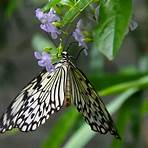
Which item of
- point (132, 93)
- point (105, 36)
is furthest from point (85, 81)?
point (132, 93)

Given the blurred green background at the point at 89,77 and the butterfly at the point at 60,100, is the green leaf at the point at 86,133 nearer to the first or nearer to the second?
the blurred green background at the point at 89,77

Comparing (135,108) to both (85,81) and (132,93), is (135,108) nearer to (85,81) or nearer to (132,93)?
(132,93)

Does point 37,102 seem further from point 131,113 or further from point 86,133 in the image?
point 131,113

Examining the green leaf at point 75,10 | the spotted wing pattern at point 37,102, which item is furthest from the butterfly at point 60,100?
the green leaf at point 75,10

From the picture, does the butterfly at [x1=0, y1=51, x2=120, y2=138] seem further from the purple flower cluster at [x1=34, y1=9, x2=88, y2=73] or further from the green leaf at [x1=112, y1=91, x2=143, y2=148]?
the green leaf at [x1=112, y1=91, x2=143, y2=148]

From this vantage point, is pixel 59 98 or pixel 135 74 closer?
pixel 59 98

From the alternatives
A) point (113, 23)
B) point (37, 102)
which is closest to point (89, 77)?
point (37, 102)

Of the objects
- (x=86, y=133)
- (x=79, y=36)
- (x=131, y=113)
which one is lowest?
(x=131, y=113)
